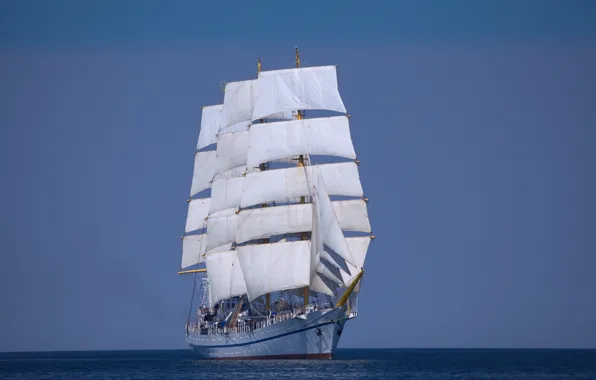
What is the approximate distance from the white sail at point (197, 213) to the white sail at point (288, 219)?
2136 centimetres

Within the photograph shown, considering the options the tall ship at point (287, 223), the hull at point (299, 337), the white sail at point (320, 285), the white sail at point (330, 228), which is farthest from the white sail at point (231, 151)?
the white sail at point (330, 228)

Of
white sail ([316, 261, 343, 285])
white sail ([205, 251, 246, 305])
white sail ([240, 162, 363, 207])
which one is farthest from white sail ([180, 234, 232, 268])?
white sail ([316, 261, 343, 285])

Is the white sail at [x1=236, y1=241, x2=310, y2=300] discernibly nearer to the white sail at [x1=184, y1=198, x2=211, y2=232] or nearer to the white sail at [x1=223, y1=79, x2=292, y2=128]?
the white sail at [x1=223, y1=79, x2=292, y2=128]

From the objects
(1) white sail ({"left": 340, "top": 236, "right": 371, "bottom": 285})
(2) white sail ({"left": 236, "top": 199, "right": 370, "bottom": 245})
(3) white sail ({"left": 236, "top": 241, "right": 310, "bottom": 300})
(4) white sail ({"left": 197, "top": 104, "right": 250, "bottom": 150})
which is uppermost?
(4) white sail ({"left": 197, "top": 104, "right": 250, "bottom": 150})

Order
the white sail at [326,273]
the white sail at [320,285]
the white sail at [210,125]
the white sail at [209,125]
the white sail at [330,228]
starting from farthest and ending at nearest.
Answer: the white sail at [209,125]
the white sail at [210,125]
the white sail at [320,285]
the white sail at [326,273]
the white sail at [330,228]

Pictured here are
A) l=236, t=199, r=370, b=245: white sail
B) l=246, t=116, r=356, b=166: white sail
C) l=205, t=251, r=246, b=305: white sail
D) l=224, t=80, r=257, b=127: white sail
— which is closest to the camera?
l=236, t=199, r=370, b=245: white sail

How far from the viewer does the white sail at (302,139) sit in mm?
106125

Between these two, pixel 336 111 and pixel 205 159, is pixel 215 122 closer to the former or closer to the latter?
pixel 205 159

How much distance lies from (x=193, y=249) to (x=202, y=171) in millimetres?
8906

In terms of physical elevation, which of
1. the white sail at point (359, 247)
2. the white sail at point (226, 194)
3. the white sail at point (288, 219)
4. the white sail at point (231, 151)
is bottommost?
the white sail at point (359, 247)

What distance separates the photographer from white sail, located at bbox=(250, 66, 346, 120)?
106m

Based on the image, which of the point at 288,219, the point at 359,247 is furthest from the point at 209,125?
the point at 359,247

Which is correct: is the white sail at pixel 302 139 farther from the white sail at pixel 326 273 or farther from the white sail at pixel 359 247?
the white sail at pixel 326 273

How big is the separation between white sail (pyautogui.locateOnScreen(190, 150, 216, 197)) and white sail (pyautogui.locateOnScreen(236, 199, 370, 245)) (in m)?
19.5
